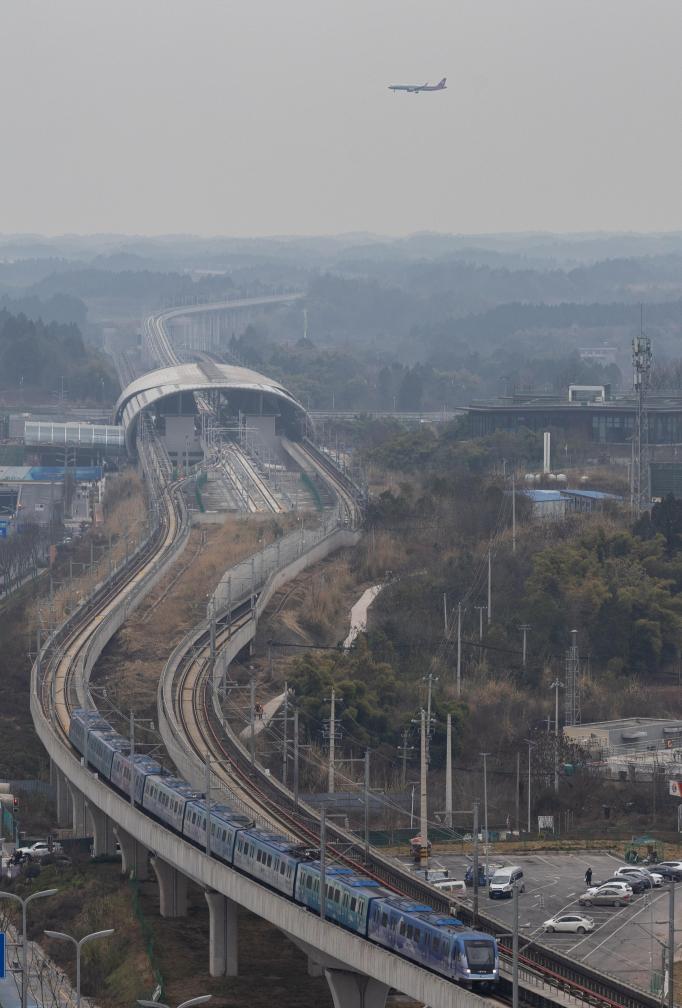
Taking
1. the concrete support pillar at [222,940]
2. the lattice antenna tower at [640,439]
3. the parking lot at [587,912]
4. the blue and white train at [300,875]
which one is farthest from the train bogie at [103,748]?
the lattice antenna tower at [640,439]

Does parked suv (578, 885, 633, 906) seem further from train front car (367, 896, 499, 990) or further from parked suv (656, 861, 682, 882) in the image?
train front car (367, 896, 499, 990)

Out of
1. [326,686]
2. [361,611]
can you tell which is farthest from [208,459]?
[326,686]

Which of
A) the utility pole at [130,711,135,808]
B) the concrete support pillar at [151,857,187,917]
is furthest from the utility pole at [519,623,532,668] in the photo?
the concrete support pillar at [151,857,187,917]

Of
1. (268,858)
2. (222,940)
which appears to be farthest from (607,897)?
(222,940)

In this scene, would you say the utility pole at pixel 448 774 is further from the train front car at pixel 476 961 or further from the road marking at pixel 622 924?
the train front car at pixel 476 961

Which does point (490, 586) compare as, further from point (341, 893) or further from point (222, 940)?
point (341, 893)
